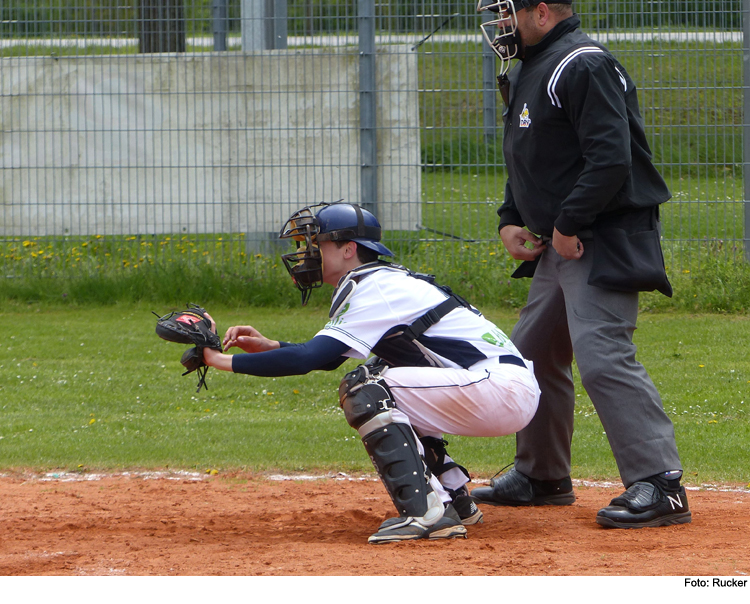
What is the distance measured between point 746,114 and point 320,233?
23.2 ft

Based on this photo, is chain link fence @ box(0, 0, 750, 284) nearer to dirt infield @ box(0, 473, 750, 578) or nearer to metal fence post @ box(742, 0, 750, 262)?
metal fence post @ box(742, 0, 750, 262)

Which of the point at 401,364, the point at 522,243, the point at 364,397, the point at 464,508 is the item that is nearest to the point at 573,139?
the point at 522,243

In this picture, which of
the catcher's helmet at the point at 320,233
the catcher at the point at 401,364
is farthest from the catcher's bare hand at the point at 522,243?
the catcher's helmet at the point at 320,233

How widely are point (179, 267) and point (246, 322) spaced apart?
4.33 feet

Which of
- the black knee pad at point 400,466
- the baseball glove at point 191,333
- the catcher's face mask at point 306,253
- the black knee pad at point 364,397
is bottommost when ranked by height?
the black knee pad at point 400,466

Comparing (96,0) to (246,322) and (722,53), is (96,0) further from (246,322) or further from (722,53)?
(722,53)

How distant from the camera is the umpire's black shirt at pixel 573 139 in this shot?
4.03 meters

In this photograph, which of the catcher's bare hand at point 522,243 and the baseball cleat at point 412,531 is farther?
the catcher's bare hand at point 522,243

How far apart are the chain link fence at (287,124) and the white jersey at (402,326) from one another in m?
5.93

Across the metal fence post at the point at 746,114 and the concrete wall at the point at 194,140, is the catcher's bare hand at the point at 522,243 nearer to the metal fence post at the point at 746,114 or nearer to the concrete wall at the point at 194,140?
the concrete wall at the point at 194,140

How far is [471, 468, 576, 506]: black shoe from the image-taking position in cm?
477

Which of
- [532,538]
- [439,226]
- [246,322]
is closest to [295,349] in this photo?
[532,538]

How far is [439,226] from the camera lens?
1019 centimetres

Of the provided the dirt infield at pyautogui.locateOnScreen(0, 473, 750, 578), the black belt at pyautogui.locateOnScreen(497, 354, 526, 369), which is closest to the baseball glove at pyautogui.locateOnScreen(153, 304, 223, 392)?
the dirt infield at pyautogui.locateOnScreen(0, 473, 750, 578)
